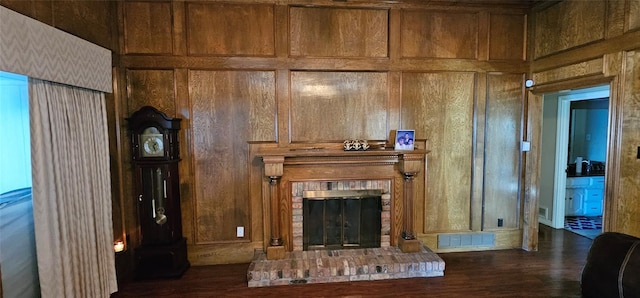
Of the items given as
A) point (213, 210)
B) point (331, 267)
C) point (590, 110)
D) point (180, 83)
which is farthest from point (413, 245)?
point (590, 110)

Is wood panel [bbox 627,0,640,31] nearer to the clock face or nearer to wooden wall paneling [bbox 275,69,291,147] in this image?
wooden wall paneling [bbox 275,69,291,147]

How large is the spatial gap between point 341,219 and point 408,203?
0.75 meters

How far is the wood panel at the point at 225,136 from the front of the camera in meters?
3.17

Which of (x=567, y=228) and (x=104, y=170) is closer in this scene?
(x=104, y=170)

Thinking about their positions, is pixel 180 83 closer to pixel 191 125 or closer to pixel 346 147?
pixel 191 125

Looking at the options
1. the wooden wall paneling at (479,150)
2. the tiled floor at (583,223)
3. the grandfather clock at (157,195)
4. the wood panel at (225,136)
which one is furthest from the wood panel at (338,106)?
the tiled floor at (583,223)

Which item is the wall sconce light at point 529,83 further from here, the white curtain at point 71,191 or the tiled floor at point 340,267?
the white curtain at point 71,191

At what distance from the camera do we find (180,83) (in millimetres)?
3125

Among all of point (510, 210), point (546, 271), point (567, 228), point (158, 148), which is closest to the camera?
point (158, 148)

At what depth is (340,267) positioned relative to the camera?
2.95 metres

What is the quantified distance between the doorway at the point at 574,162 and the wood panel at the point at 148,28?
15.8 feet

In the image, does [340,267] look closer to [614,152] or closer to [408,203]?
[408,203]

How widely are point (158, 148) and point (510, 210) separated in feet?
13.2

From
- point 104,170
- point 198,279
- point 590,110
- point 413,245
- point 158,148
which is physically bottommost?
point 198,279
